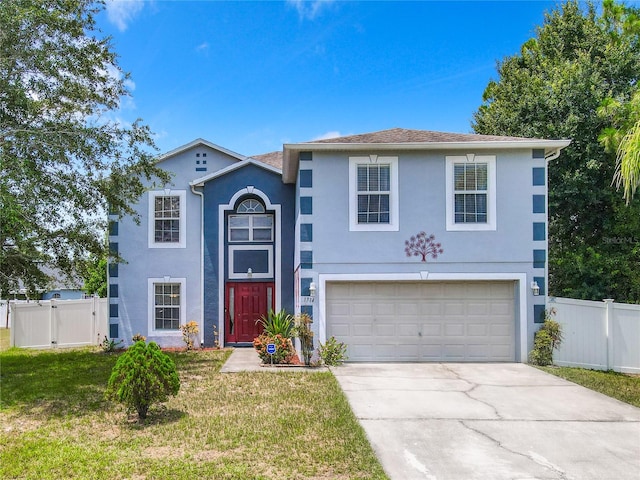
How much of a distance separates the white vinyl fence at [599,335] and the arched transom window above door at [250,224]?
27.5 feet

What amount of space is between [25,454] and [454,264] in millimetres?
9538

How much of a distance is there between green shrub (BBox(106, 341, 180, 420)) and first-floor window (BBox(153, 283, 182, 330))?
8.39 metres

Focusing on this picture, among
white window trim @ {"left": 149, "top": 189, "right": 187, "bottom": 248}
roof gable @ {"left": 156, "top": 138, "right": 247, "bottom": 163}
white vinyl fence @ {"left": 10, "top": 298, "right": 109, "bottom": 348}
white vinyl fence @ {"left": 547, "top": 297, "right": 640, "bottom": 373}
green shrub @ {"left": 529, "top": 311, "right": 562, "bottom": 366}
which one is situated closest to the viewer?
white vinyl fence @ {"left": 547, "top": 297, "right": 640, "bottom": 373}

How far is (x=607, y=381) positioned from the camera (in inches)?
413

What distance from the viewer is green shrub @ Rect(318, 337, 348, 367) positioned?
11.9 metres

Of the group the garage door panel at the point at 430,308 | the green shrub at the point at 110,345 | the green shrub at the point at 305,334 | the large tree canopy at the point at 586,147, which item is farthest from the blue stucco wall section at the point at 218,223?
the large tree canopy at the point at 586,147

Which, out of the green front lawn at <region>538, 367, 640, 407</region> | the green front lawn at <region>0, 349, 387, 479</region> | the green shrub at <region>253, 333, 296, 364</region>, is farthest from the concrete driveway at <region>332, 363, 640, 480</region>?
the green shrub at <region>253, 333, 296, 364</region>

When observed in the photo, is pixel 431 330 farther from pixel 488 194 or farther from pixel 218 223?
pixel 218 223

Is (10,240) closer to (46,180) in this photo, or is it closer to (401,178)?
(46,180)

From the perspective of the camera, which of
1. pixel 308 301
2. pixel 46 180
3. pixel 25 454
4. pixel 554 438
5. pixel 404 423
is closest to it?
pixel 25 454

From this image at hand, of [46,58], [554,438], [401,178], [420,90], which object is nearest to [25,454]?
[554,438]

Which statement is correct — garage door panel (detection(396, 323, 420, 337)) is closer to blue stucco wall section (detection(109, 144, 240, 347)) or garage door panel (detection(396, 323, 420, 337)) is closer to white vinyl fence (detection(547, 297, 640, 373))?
white vinyl fence (detection(547, 297, 640, 373))

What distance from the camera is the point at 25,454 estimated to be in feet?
19.5

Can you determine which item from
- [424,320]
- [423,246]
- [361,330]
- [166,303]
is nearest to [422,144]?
[423,246]
